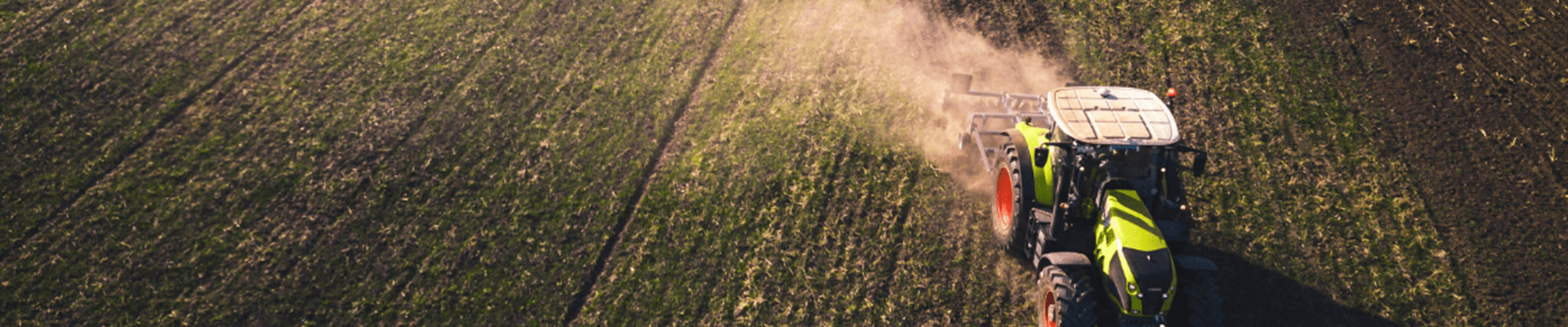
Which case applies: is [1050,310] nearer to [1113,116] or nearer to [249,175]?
[1113,116]

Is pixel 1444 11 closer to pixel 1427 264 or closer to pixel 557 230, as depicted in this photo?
pixel 1427 264

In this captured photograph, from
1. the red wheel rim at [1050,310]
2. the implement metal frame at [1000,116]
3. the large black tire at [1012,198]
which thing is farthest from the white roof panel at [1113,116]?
the red wheel rim at [1050,310]

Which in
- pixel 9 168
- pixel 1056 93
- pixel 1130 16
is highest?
pixel 1056 93

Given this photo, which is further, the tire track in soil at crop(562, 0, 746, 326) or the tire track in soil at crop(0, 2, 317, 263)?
the tire track in soil at crop(0, 2, 317, 263)

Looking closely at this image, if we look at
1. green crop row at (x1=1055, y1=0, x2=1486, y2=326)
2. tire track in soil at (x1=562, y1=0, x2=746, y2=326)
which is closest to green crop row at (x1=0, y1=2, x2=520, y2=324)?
tire track in soil at (x1=562, y1=0, x2=746, y2=326)

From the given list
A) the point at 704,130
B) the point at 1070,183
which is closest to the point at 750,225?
the point at 704,130

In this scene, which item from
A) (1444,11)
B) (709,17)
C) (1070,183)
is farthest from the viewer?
(709,17)

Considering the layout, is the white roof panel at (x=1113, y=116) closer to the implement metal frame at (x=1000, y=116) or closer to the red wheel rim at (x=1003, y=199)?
the implement metal frame at (x=1000, y=116)

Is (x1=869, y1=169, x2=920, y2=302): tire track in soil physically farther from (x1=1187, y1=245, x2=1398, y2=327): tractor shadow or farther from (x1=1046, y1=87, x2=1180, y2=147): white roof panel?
(x1=1187, y1=245, x2=1398, y2=327): tractor shadow
